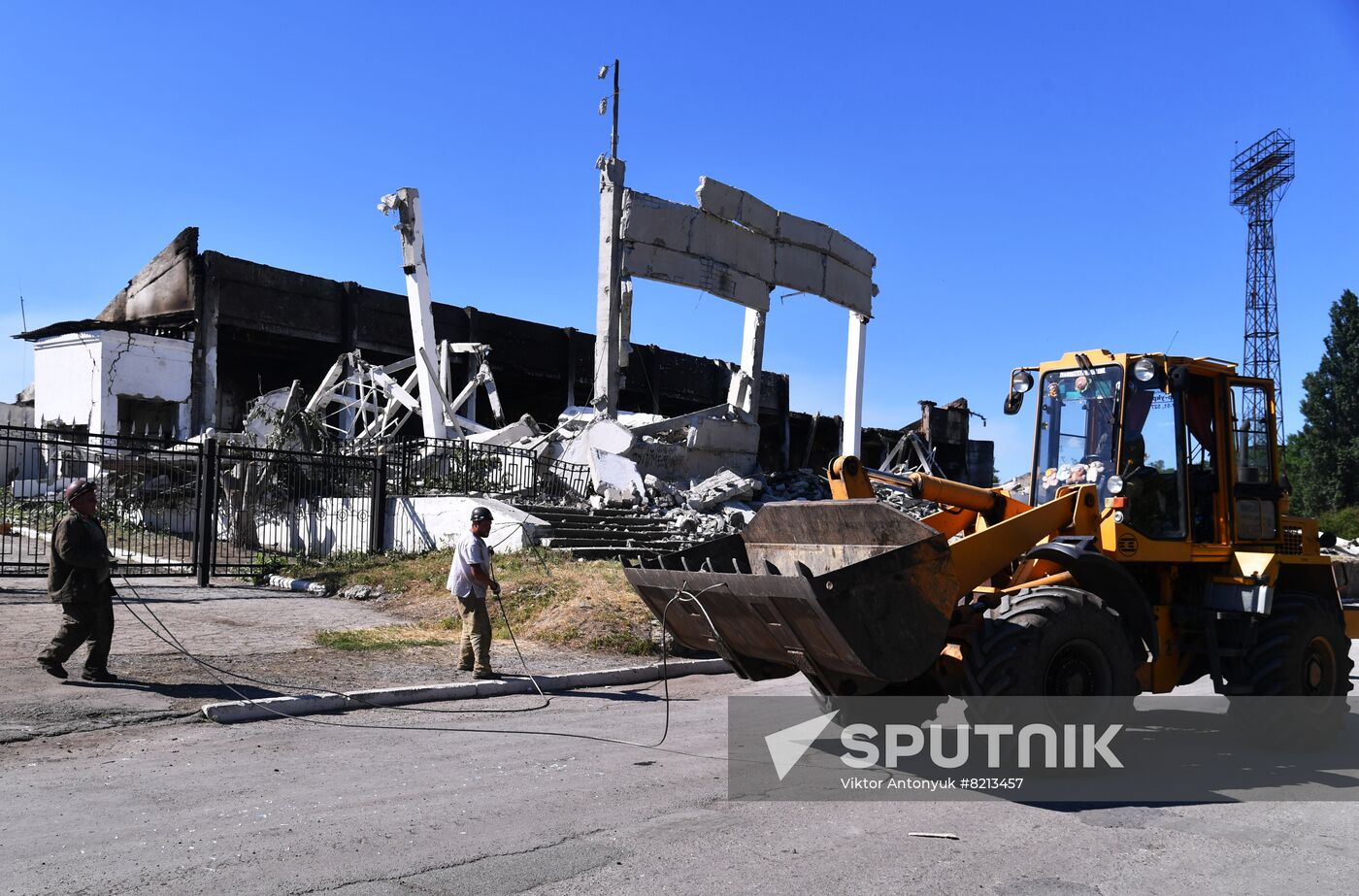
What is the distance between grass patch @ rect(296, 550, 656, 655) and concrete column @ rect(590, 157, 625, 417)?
8795 millimetres

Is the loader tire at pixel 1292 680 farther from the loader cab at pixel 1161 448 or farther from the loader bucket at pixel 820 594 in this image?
the loader bucket at pixel 820 594

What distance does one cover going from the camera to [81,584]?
894 cm

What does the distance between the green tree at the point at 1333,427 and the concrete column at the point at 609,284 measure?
45.4 meters

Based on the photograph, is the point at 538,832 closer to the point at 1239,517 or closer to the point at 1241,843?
the point at 1241,843

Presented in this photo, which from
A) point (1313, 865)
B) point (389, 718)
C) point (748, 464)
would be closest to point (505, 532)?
point (389, 718)

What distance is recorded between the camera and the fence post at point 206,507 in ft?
54.7

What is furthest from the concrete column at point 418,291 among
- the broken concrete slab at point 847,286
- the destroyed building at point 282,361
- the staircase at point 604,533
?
the broken concrete slab at point 847,286

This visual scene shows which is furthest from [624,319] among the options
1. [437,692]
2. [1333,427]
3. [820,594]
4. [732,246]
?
[1333,427]

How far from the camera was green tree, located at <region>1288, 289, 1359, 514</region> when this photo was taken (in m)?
55.5

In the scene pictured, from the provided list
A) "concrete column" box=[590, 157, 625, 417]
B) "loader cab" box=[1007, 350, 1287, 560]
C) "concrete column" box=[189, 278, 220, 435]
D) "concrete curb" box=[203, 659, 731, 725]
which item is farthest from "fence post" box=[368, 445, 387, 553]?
"loader cab" box=[1007, 350, 1287, 560]

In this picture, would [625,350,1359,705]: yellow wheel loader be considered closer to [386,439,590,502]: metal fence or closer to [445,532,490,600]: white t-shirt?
[445,532,490,600]: white t-shirt

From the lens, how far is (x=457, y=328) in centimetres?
3659

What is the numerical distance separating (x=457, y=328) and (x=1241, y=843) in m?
33.5

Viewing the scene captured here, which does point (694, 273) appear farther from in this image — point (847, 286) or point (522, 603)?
point (522, 603)
